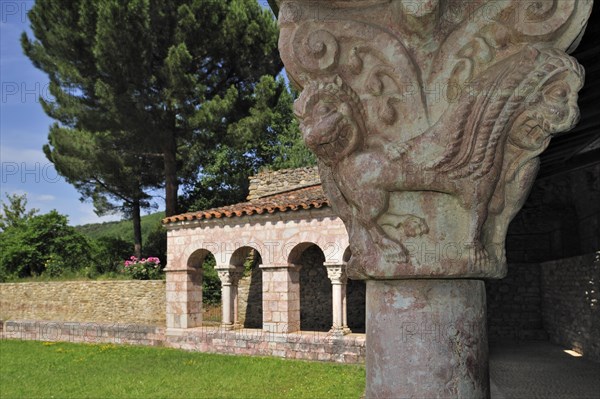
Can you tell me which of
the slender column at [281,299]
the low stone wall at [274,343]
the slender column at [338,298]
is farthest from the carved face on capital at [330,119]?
the slender column at [281,299]

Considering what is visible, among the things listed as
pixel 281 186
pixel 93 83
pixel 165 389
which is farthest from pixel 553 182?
pixel 93 83

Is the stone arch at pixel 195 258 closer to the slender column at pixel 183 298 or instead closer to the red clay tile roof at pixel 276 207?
the slender column at pixel 183 298

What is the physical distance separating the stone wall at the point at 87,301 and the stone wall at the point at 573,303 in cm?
1022

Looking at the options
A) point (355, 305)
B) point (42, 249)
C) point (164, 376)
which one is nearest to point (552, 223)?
point (355, 305)

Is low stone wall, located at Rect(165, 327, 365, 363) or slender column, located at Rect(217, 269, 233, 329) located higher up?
slender column, located at Rect(217, 269, 233, 329)

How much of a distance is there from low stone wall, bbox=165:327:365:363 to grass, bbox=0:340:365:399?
0.98ft

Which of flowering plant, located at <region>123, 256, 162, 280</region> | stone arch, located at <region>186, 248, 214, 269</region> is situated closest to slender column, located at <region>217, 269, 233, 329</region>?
stone arch, located at <region>186, 248, 214, 269</region>

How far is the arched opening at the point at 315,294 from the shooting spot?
15.0 metres

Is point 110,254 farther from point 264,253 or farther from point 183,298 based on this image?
point 264,253

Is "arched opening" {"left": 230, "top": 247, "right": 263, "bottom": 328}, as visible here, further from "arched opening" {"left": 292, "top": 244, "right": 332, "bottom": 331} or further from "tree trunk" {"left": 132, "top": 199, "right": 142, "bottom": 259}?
"tree trunk" {"left": 132, "top": 199, "right": 142, "bottom": 259}

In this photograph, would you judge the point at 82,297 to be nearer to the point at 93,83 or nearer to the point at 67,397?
the point at 93,83

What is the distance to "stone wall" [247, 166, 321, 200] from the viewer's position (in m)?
15.7

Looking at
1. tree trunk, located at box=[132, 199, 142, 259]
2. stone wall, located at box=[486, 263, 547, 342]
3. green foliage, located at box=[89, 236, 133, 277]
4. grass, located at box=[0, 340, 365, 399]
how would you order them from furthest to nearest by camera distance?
1. tree trunk, located at box=[132, 199, 142, 259]
2. green foliage, located at box=[89, 236, 133, 277]
3. stone wall, located at box=[486, 263, 547, 342]
4. grass, located at box=[0, 340, 365, 399]

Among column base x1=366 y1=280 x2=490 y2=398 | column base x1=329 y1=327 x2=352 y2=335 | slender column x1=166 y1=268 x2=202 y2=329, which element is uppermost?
column base x1=366 y1=280 x2=490 y2=398
